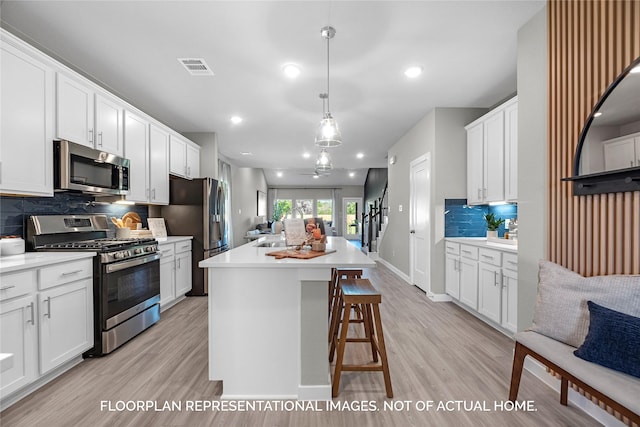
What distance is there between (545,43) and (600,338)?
2.03m

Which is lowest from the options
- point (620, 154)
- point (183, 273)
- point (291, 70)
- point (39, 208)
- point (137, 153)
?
point (183, 273)

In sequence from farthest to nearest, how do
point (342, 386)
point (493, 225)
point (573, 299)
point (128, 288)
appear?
point (493, 225) → point (128, 288) → point (342, 386) → point (573, 299)

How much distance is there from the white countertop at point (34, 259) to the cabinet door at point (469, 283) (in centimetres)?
375

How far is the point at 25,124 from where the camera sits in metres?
2.18

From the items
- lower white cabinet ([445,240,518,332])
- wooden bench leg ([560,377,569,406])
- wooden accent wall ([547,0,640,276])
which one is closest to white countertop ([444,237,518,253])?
lower white cabinet ([445,240,518,332])

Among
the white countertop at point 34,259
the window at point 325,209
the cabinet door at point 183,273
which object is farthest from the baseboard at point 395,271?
the window at point 325,209

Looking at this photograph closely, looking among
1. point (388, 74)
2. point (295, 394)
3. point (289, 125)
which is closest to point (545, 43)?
point (388, 74)

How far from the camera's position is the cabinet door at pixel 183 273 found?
4039 mm

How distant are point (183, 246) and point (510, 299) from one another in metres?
3.97

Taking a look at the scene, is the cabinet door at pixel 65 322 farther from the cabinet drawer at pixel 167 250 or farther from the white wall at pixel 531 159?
the white wall at pixel 531 159

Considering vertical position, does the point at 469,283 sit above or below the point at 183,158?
below

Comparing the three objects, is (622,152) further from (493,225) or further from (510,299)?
(493,225)

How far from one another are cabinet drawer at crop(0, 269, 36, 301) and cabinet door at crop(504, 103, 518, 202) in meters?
4.12

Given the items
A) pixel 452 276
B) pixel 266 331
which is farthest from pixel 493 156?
pixel 266 331
